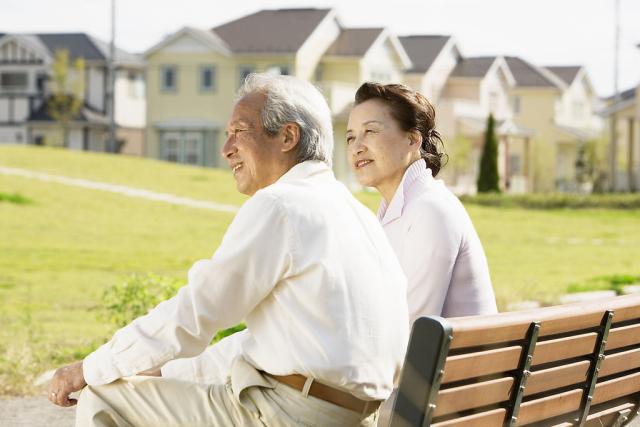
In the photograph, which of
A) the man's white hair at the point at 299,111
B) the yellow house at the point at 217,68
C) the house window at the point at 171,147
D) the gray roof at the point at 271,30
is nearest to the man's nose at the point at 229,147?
the man's white hair at the point at 299,111

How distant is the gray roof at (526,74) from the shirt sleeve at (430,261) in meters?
71.3

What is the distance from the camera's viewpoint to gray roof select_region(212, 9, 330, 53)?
184 ft

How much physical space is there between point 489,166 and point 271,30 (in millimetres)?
14952

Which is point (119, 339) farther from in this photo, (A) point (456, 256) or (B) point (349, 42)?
(B) point (349, 42)

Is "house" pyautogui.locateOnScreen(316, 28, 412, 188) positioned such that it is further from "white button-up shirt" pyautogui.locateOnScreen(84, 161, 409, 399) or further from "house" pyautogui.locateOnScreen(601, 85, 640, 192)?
"white button-up shirt" pyautogui.locateOnScreen(84, 161, 409, 399)

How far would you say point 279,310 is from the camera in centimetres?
362

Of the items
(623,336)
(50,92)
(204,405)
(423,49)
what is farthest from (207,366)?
(50,92)

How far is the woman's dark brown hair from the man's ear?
1096 millimetres

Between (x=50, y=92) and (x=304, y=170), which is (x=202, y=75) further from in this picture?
(x=304, y=170)

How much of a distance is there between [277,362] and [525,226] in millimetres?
30273

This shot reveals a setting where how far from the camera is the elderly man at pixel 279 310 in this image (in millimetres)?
3553

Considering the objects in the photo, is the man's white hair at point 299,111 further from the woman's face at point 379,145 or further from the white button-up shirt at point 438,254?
the woman's face at point 379,145

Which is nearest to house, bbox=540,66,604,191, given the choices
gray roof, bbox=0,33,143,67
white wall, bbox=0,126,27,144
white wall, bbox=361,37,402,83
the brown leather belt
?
white wall, bbox=361,37,402,83

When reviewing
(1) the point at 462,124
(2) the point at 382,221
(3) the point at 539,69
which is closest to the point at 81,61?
(1) the point at 462,124
